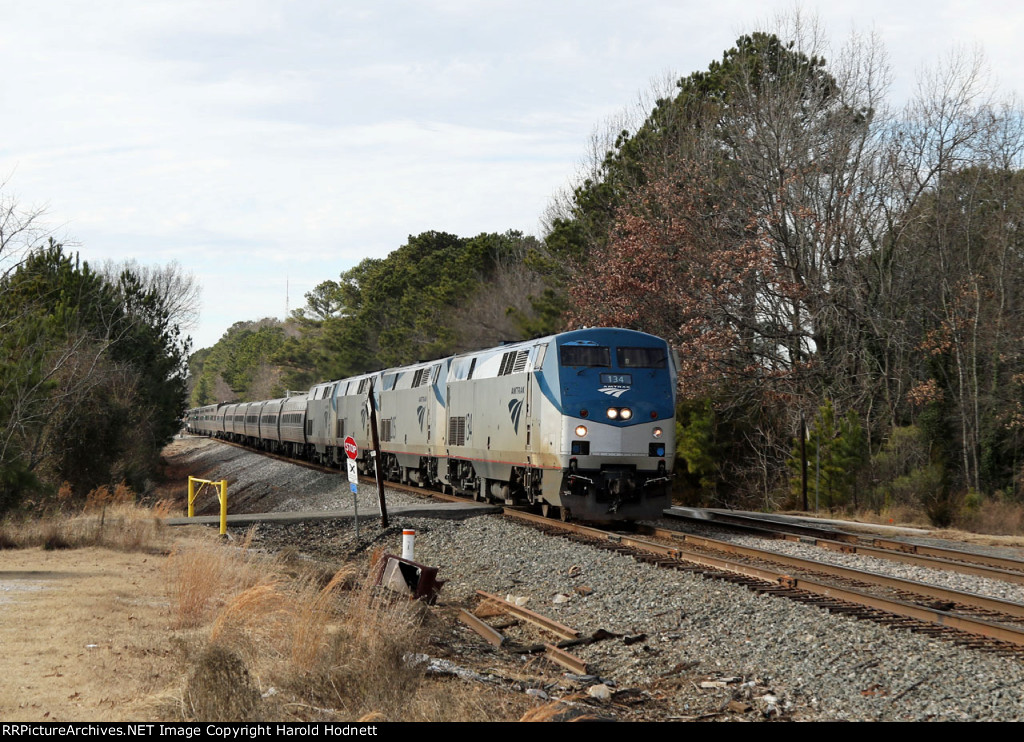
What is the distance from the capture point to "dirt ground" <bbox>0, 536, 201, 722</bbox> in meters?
6.94

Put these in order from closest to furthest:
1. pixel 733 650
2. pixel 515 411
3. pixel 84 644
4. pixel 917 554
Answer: pixel 84 644 < pixel 733 650 < pixel 917 554 < pixel 515 411

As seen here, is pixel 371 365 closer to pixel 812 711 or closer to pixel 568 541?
pixel 568 541

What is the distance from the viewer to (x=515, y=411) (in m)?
19.6

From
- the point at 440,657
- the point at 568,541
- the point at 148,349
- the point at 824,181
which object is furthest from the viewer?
the point at 148,349

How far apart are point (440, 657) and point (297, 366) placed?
8687cm

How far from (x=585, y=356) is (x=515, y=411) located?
91.9 inches

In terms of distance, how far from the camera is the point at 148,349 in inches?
2003

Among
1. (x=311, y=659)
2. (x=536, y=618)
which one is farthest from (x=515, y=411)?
(x=311, y=659)

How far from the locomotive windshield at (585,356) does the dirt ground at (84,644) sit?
782cm

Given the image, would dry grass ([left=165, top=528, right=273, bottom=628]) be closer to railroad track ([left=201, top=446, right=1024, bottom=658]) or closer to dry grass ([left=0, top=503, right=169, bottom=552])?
dry grass ([left=0, top=503, right=169, bottom=552])

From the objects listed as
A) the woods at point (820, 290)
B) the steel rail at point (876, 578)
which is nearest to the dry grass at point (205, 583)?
the steel rail at point (876, 578)

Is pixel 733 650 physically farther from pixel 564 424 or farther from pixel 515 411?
pixel 515 411

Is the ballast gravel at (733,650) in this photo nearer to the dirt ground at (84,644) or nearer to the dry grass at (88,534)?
the dirt ground at (84,644)

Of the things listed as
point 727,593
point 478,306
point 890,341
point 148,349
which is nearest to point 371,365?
point 478,306
